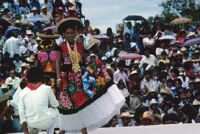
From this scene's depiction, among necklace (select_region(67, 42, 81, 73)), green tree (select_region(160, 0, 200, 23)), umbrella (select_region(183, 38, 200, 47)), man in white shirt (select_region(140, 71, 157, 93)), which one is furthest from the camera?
green tree (select_region(160, 0, 200, 23))

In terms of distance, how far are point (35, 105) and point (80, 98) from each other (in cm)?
104

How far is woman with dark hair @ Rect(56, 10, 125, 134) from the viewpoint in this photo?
21.0 feet

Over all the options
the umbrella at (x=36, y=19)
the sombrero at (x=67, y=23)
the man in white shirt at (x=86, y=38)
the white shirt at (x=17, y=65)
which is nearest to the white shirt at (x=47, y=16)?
the umbrella at (x=36, y=19)

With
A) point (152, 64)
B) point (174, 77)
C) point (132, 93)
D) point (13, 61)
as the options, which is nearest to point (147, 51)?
point (152, 64)

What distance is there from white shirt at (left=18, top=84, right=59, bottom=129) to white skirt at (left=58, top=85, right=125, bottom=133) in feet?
2.93

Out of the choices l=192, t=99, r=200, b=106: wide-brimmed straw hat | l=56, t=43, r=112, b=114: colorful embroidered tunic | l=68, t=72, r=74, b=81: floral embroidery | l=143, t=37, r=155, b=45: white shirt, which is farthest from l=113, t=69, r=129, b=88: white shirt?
l=68, t=72, r=74, b=81: floral embroidery

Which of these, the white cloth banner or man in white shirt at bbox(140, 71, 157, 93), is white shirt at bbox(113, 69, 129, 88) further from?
the white cloth banner

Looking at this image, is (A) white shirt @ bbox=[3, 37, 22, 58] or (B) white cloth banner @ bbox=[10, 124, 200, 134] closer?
(B) white cloth banner @ bbox=[10, 124, 200, 134]

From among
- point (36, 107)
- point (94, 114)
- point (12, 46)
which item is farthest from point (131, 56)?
point (36, 107)

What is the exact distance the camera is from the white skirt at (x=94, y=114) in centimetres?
643

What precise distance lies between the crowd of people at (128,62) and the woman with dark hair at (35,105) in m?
0.55

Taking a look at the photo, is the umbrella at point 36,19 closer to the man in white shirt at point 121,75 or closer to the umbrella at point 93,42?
the umbrella at point 93,42

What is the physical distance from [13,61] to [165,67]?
17.6 ft

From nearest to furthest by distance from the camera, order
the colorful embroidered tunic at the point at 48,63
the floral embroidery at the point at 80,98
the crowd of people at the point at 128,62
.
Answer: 1. the floral embroidery at the point at 80,98
2. the colorful embroidered tunic at the point at 48,63
3. the crowd of people at the point at 128,62
